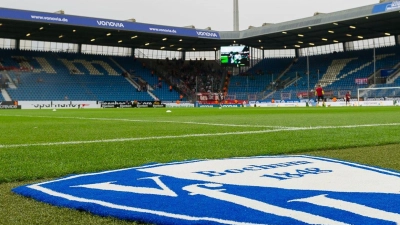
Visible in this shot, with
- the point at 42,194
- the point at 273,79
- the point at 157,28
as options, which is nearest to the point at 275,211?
the point at 42,194

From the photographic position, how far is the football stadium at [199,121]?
2377 mm

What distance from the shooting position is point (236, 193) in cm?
258

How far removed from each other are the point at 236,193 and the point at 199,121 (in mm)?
10225

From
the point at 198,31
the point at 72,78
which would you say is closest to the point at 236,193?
the point at 198,31

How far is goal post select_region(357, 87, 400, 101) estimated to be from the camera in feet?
129

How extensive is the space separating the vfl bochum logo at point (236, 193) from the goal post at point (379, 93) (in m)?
39.0

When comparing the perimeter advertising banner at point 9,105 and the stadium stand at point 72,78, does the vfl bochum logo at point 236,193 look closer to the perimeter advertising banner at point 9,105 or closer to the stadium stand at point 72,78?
the perimeter advertising banner at point 9,105

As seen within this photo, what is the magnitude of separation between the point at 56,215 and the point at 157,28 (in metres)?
47.2

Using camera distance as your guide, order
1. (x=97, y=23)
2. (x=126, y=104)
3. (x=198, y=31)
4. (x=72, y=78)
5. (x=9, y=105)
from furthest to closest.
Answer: (x=198, y=31), (x=72, y=78), (x=126, y=104), (x=97, y=23), (x=9, y=105)

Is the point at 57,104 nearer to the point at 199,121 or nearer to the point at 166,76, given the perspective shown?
the point at 166,76

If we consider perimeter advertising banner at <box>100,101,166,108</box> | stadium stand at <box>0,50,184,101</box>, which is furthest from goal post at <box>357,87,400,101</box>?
stadium stand at <box>0,50,184,101</box>

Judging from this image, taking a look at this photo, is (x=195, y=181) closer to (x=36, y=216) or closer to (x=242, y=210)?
(x=242, y=210)

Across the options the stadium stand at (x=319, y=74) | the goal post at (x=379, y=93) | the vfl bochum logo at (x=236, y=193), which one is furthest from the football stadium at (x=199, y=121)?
the stadium stand at (x=319, y=74)

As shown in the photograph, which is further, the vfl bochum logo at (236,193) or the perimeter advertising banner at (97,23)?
the perimeter advertising banner at (97,23)
